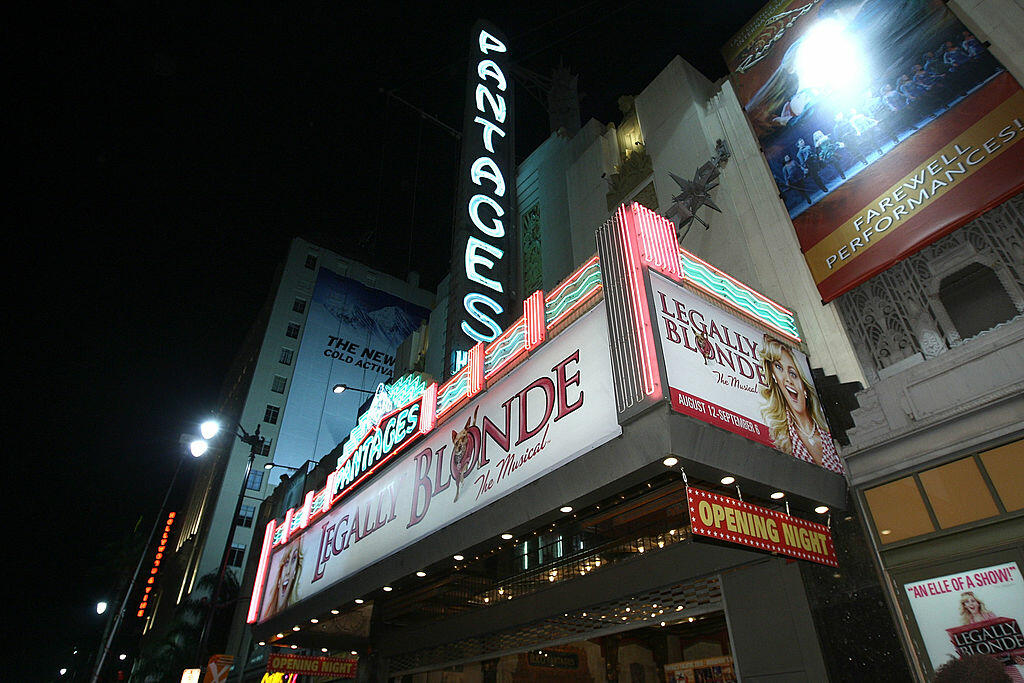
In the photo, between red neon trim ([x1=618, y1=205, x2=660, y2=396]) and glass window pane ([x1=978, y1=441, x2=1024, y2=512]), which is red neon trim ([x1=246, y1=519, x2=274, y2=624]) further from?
glass window pane ([x1=978, y1=441, x2=1024, y2=512])

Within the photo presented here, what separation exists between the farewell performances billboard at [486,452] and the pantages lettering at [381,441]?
0.40m

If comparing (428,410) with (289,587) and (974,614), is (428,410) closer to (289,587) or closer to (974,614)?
(289,587)

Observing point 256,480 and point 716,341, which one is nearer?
point 716,341

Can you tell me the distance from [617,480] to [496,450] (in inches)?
121

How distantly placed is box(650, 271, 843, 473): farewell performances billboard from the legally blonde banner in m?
1.91

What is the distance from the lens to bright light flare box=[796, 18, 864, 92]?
35.7ft

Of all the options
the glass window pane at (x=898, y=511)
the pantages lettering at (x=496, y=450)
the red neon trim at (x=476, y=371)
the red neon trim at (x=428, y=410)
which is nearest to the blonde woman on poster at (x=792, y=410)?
the glass window pane at (x=898, y=511)

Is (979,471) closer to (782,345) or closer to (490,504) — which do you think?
(782,345)

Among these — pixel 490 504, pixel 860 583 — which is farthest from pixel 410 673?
pixel 860 583

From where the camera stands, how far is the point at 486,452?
10227mm

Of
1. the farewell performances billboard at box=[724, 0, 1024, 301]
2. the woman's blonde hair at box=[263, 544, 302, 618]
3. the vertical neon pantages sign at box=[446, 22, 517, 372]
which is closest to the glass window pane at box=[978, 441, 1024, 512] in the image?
the farewell performances billboard at box=[724, 0, 1024, 301]

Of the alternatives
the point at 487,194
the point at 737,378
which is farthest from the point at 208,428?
the point at 737,378

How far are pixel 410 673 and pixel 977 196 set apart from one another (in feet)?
55.4

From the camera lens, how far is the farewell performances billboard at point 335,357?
57.2 m
